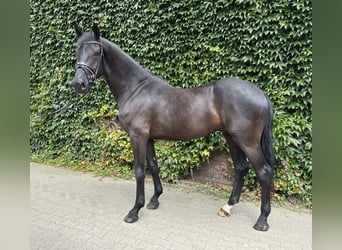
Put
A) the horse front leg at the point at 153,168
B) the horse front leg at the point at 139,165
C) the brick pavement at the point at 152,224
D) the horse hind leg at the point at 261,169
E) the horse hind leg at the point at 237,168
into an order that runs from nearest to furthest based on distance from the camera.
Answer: the brick pavement at the point at 152,224
the horse hind leg at the point at 261,169
the horse front leg at the point at 139,165
the horse hind leg at the point at 237,168
the horse front leg at the point at 153,168

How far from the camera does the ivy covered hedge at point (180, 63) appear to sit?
338cm

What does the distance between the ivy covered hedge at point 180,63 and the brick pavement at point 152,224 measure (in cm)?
63

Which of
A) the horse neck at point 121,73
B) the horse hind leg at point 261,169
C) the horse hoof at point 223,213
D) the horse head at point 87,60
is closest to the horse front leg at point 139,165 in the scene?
the horse neck at point 121,73

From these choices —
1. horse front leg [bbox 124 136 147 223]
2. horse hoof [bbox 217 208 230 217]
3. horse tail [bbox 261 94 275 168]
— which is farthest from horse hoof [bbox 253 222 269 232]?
horse front leg [bbox 124 136 147 223]

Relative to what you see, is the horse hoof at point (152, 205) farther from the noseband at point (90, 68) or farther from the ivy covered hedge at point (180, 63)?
the noseband at point (90, 68)

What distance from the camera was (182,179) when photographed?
4309 millimetres

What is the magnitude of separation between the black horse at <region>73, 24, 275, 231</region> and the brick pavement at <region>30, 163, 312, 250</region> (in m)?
0.21

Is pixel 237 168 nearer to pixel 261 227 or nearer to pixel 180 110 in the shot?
Answer: pixel 261 227

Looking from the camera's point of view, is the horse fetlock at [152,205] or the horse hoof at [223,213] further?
the horse fetlock at [152,205]

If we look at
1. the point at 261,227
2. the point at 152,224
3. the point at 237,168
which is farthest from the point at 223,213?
the point at 152,224

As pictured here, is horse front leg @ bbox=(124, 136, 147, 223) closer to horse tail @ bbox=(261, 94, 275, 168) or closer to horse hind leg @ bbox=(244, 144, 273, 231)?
horse hind leg @ bbox=(244, 144, 273, 231)
